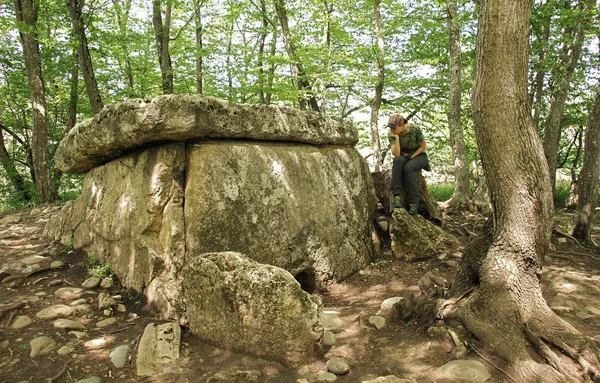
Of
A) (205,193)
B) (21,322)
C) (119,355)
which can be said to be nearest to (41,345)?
(21,322)

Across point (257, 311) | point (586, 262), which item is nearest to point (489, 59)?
point (257, 311)

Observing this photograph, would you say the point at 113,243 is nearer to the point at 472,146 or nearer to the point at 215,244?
the point at 215,244

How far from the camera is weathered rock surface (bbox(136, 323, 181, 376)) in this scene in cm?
311

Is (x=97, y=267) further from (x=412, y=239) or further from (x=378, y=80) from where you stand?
(x=378, y=80)

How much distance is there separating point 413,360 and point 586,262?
12.5ft

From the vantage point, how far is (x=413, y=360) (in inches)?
122

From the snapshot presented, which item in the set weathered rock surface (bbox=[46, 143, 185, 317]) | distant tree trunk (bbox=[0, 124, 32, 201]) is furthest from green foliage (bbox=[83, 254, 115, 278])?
distant tree trunk (bbox=[0, 124, 32, 201])

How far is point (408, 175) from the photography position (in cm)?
627

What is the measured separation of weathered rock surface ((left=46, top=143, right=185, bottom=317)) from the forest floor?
12.1 inches

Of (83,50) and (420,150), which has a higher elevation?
(83,50)

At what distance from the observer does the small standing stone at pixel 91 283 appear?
4.49 meters

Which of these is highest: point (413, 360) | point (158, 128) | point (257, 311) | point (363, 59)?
point (363, 59)

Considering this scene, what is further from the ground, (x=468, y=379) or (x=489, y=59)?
(x=489, y=59)

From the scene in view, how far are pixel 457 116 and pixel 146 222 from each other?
288 inches
